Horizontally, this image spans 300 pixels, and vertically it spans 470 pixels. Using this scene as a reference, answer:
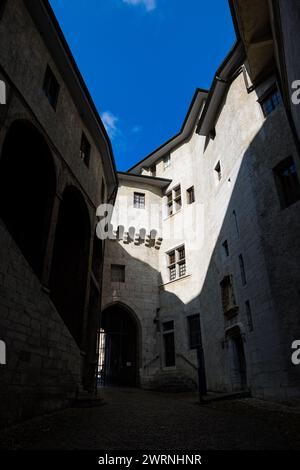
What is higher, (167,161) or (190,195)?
(167,161)

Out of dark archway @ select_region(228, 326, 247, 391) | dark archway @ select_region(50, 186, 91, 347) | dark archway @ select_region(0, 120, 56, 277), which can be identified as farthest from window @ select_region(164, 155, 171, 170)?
dark archway @ select_region(0, 120, 56, 277)

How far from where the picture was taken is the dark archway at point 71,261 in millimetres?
11070

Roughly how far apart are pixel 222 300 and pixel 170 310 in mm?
5594

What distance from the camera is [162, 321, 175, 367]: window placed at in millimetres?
18219

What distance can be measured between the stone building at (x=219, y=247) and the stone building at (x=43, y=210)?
5.79 meters

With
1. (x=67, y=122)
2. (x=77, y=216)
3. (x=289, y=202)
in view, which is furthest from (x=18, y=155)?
(x=289, y=202)

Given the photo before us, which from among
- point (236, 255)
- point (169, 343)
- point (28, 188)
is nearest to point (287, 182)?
point (236, 255)

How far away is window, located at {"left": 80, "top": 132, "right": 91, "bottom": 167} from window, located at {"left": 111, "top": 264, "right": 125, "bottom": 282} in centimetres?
883

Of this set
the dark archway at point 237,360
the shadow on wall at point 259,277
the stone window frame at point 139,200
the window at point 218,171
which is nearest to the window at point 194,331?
the shadow on wall at point 259,277

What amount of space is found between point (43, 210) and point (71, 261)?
2.38m

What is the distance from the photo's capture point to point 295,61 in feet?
24.6

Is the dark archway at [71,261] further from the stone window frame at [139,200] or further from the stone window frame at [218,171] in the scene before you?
→ the stone window frame at [139,200]

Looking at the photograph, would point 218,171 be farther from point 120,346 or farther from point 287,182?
point 120,346

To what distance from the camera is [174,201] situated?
21703 millimetres
